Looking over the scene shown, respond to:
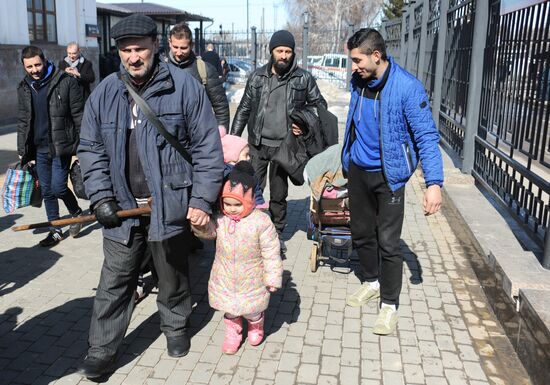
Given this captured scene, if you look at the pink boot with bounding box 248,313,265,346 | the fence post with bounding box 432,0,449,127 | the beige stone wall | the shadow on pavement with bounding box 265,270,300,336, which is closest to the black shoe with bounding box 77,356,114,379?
the pink boot with bounding box 248,313,265,346

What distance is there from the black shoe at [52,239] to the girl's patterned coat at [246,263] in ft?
8.89

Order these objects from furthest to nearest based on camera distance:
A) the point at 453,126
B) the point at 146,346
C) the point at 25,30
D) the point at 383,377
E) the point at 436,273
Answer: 1. the point at 25,30
2. the point at 453,126
3. the point at 436,273
4. the point at 146,346
5. the point at 383,377

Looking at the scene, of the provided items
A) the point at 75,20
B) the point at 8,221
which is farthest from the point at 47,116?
the point at 75,20

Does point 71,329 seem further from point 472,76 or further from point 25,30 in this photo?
point 25,30

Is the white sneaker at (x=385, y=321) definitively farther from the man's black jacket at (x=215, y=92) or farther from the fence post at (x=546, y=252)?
the man's black jacket at (x=215, y=92)

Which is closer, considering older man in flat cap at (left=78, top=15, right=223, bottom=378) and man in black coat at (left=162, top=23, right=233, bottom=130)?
older man in flat cap at (left=78, top=15, right=223, bottom=378)

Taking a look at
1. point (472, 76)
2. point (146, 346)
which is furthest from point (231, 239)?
point (472, 76)

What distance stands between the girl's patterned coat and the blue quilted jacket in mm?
920

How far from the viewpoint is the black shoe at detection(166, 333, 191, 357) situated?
3.48m

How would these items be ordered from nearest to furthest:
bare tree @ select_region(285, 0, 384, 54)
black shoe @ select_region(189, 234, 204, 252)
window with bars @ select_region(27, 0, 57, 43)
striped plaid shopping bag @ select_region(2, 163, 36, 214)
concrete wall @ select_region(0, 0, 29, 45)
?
striped plaid shopping bag @ select_region(2, 163, 36, 214) → black shoe @ select_region(189, 234, 204, 252) → concrete wall @ select_region(0, 0, 29, 45) → window with bars @ select_region(27, 0, 57, 43) → bare tree @ select_region(285, 0, 384, 54)

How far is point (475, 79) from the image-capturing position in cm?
655

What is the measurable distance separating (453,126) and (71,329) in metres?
6.45

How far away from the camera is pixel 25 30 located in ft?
48.4

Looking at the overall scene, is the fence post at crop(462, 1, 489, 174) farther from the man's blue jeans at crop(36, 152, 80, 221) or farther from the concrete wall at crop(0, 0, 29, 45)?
the concrete wall at crop(0, 0, 29, 45)
